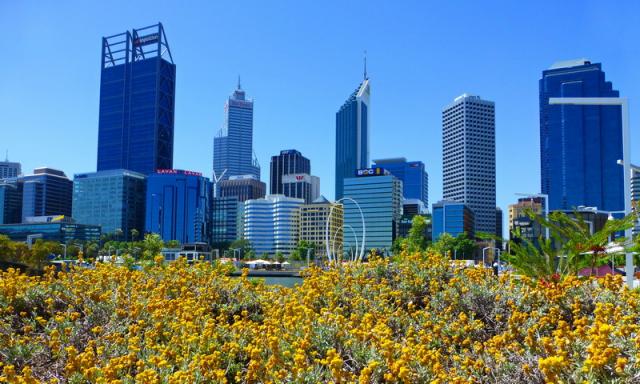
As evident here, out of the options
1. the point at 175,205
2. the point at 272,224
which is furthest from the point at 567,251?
the point at 272,224

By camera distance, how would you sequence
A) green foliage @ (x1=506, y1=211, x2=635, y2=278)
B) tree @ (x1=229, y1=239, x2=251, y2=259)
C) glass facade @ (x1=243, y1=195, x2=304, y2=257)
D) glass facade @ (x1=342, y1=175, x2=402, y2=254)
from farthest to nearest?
glass facade @ (x1=243, y1=195, x2=304, y2=257), glass facade @ (x1=342, y1=175, x2=402, y2=254), tree @ (x1=229, y1=239, x2=251, y2=259), green foliage @ (x1=506, y1=211, x2=635, y2=278)

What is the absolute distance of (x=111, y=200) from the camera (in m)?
154

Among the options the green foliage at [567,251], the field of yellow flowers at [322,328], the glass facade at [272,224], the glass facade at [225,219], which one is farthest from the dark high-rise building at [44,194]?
the green foliage at [567,251]

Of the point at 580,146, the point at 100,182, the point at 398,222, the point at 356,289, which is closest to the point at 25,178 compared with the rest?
the point at 100,182

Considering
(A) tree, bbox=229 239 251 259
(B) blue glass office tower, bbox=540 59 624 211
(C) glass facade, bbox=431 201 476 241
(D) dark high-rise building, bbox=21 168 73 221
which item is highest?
(B) blue glass office tower, bbox=540 59 624 211

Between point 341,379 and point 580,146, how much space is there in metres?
193

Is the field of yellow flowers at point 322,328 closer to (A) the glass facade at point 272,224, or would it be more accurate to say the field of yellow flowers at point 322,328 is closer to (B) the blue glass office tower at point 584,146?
(A) the glass facade at point 272,224

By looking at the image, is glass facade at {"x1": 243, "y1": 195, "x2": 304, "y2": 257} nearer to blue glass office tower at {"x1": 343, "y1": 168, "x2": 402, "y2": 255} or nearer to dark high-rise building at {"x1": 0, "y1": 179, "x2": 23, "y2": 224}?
blue glass office tower at {"x1": 343, "y1": 168, "x2": 402, "y2": 255}

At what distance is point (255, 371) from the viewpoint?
12.4 feet

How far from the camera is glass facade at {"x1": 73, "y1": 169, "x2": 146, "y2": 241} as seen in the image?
6019 inches

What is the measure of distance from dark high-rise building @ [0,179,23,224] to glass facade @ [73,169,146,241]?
110 ft

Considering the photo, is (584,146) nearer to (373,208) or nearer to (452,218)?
(452,218)

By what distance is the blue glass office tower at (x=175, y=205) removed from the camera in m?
150

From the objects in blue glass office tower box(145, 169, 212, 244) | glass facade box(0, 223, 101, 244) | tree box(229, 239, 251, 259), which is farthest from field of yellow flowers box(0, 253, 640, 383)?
blue glass office tower box(145, 169, 212, 244)
